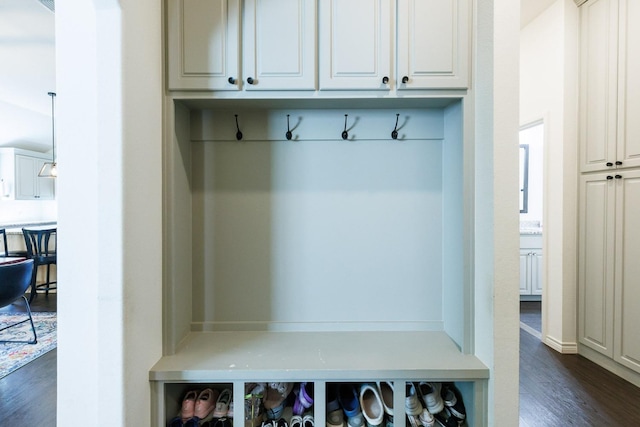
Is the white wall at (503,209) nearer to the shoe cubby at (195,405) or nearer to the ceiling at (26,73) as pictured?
the shoe cubby at (195,405)

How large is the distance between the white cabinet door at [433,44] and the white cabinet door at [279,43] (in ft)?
1.27

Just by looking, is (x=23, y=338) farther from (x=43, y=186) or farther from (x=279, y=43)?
(x=43, y=186)

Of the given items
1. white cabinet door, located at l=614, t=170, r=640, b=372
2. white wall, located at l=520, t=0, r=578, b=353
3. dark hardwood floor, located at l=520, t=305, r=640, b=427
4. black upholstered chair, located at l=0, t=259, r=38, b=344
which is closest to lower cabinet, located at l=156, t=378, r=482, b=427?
dark hardwood floor, located at l=520, t=305, r=640, b=427

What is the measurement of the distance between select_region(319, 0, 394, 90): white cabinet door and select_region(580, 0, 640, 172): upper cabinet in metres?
2.02

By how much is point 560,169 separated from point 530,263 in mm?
1709

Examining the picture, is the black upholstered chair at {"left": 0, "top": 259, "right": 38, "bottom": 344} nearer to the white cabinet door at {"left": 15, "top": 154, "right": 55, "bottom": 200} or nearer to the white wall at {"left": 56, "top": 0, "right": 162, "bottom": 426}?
the white wall at {"left": 56, "top": 0, "right": 162, "bottom": 426}

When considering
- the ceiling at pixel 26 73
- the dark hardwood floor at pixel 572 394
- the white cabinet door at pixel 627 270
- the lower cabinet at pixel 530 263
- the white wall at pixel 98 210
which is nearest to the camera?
the white wall at pixel 98 210

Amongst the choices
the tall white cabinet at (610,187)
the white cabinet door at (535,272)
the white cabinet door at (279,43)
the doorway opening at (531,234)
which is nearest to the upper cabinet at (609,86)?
the tall white cabinet at (610,187)

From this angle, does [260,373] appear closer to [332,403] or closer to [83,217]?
[332,403]

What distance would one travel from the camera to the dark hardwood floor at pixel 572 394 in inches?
67.2

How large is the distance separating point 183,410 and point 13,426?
1.31 m

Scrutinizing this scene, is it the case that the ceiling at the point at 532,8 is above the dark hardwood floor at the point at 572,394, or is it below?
above

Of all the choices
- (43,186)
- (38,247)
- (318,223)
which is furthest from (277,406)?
(43,186)

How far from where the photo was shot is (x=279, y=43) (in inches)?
49.8
